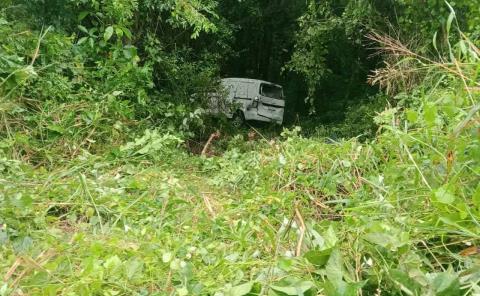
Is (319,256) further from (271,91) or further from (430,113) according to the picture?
(271,91)

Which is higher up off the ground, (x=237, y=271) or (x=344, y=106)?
(x=237, y=271)

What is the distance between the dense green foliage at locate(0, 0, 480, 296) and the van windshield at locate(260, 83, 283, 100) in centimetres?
505

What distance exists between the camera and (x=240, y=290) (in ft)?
6.55

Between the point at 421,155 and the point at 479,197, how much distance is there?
80 cm

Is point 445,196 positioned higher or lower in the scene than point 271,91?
higher

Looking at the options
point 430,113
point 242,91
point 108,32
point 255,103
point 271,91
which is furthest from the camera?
point 271,91

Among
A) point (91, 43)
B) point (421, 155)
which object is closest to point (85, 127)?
point (91, 43)

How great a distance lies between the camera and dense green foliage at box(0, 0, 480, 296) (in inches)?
83.9

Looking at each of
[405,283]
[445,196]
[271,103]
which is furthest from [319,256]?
[271,103]

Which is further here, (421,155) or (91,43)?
(91,43)

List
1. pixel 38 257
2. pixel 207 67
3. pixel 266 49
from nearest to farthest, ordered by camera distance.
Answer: pixel 38 257 → pixel 207 67 → pixel 266 49

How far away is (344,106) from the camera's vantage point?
13555 millimetres

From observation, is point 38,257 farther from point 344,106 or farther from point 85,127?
point 344,106

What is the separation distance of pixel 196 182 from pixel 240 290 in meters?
2.73
